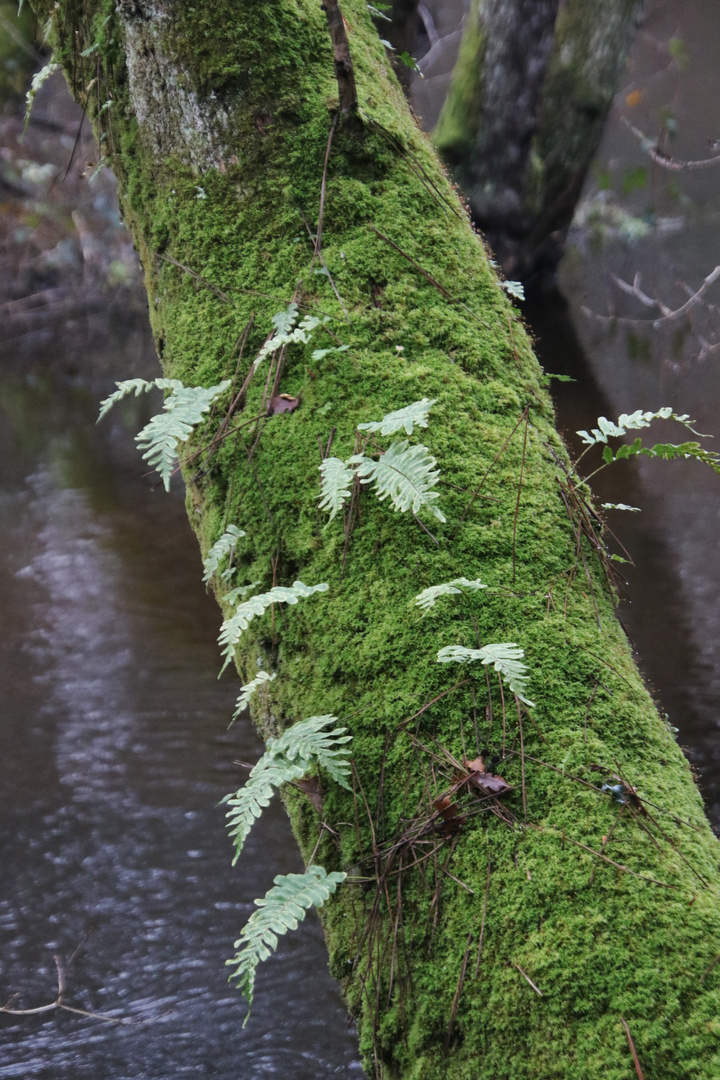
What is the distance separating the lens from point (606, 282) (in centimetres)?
1421

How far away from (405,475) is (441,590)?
0.26 m

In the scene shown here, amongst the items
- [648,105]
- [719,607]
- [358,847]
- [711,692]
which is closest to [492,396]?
[358,847]

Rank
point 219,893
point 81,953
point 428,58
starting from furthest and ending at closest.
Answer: point 428,58 → point 219,893 → point 81,953

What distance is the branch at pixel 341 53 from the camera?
2164 millimetres

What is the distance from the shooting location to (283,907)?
164cm

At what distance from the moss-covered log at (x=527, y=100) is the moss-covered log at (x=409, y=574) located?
789cm

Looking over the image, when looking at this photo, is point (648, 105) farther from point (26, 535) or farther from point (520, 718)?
point (520, 718)

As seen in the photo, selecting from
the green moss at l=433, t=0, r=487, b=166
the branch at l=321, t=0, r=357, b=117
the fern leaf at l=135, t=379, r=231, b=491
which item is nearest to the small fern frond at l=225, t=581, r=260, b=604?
the fern leaf at l=135, t=379, r=231, b=491

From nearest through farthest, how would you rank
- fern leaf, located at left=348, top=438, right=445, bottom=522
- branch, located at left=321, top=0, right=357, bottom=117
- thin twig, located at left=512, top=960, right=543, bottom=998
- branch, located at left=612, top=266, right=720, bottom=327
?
thin twig, located at left=512, top=960, right=543, bottom=998 → fern leaf, located at left=348, top=438, right=445, bottom=522 → branch, located at left=321, top=0, right=357, bottom=117 → branch, located at left=612, top=266, right=720, bottom=327

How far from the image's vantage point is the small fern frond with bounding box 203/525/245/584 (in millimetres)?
2090

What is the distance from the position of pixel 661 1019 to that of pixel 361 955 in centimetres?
57

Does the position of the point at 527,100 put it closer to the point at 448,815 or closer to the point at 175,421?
the point at 175,421

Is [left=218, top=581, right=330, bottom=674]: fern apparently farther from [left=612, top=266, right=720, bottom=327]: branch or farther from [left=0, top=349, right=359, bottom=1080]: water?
[left=612, top=266, right=720, bottom=327]: branch

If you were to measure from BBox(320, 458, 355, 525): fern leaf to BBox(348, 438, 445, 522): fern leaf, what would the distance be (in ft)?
0.13
